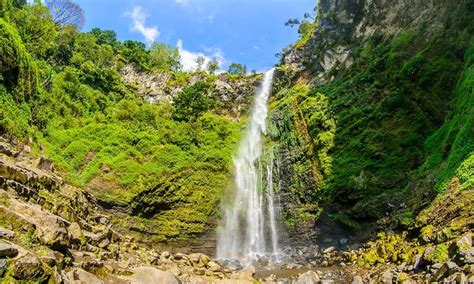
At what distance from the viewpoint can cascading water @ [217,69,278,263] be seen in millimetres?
26219

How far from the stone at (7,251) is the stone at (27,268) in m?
0.24

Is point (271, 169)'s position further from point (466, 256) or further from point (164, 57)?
point (164, 57)

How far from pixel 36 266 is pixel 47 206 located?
729 cm

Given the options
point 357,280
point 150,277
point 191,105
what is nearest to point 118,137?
point 191,105

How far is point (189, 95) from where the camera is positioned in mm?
39656

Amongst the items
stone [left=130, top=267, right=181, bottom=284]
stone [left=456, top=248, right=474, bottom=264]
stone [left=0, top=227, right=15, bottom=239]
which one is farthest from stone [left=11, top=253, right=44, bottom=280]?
stone [left=456, top=248, right=474, bottom=264]

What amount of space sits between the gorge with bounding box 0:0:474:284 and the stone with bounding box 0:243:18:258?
3cm

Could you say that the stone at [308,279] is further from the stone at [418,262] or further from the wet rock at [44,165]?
the wet rock at [44,165]

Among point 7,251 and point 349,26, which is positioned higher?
point 349,26

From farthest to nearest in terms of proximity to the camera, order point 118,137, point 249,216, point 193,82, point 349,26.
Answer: point 193,82 → point 349,26 → point 118,137 → point 249,216

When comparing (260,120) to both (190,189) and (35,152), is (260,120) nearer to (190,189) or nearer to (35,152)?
(190,189)

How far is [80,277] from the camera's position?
1079cm

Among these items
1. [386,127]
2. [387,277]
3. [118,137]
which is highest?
[118,137]

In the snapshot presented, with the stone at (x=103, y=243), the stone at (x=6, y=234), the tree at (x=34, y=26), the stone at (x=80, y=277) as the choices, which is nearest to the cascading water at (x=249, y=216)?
the stone at (x=103, y=243)
